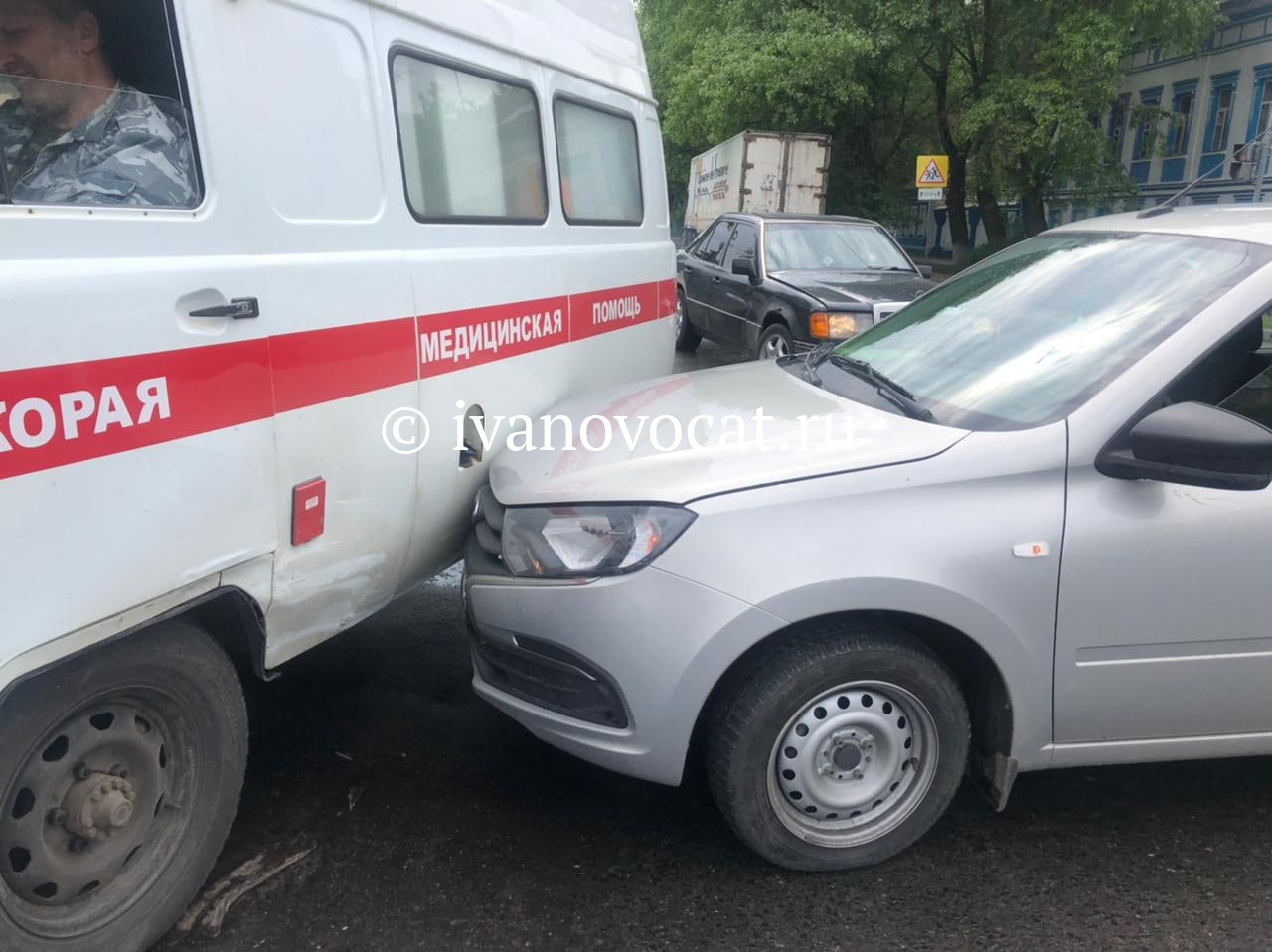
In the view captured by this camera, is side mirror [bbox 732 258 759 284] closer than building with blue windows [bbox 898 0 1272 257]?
Yes

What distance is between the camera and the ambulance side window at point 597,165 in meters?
4.55

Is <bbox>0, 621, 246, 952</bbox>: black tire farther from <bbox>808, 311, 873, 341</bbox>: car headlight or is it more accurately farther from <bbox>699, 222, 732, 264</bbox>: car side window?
<bbox>699, 222, 732, 264</bbox>: car side window

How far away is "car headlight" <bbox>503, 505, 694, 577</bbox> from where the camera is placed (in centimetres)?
267

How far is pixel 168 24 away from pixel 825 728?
7.79ft

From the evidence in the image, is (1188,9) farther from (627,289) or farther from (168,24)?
(168,24)

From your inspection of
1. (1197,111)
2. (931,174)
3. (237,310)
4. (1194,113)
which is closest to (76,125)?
(237,310)

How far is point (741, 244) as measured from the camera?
34.8 ft

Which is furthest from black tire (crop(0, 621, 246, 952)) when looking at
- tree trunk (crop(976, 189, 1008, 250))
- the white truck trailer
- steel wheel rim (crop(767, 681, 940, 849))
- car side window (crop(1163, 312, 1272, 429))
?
tree trunk (crop(976, 189, 1008, 250))

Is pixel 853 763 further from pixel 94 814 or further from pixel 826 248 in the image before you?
Result: pixel 826 248

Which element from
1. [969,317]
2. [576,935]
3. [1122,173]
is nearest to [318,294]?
[576,935]

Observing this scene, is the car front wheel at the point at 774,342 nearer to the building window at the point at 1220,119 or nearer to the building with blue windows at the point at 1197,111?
the building with blue windows at the point at 1197,111

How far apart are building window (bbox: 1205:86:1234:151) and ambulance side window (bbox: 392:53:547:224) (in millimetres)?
28239

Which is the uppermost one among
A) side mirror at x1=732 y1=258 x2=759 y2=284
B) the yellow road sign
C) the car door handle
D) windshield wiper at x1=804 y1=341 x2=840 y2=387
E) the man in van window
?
the man in van window

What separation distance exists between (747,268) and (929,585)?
7.73 m
